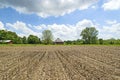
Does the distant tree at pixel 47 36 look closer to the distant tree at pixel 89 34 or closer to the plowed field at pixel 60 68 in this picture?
the distant tree at pixel 89 34

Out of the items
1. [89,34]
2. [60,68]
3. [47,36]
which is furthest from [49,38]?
[60,68]

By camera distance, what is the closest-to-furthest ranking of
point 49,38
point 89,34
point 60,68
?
1. point 60,68
2. point 89,34
3. point 49,38

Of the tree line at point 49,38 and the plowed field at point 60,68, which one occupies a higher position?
the tree line at point 49,38

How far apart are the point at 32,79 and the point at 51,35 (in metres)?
122

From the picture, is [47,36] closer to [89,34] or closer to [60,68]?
[89,34]

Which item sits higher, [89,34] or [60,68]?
[89,34]

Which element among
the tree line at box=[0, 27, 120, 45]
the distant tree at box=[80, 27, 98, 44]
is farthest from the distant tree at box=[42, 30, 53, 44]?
the distant tree at box=[80, 27, 98, 44]

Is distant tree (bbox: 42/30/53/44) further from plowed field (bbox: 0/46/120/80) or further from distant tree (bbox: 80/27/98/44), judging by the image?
plowed field (bbox: 0/46/120/80)

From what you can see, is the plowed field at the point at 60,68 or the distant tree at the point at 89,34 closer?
the plowed field at the point at 60,68

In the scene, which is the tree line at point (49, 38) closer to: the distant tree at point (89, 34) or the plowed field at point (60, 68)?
the distant tree at point (89, 34)

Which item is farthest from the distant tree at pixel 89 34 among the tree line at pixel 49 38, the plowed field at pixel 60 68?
the plowed field at pixel 60 68

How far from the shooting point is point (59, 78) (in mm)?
9164

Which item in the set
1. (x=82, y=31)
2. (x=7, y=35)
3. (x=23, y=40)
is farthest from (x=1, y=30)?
(x=82, y=31)

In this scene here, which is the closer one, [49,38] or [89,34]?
[89,34]
